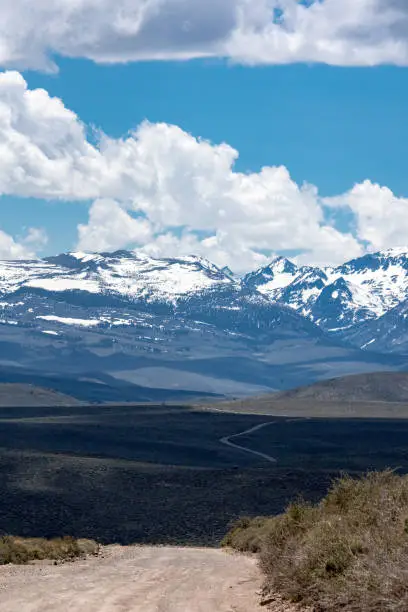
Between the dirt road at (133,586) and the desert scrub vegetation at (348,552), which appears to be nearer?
the desert scrub vegetation at (348,552)

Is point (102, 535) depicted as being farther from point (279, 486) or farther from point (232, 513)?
point (279, 486)

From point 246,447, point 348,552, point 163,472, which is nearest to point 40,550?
point 348,552

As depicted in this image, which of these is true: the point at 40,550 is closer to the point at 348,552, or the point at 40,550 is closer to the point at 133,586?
the point at 133,586

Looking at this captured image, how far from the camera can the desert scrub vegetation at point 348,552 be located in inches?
472

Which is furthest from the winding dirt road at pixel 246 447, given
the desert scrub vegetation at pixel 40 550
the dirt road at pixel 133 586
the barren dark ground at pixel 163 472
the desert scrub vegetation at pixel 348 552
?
the desert scrub vegetation at pixel 348 552

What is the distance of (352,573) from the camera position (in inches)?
514

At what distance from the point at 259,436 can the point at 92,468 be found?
177ft

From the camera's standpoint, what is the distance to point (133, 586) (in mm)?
17750

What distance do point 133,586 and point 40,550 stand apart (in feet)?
31.9

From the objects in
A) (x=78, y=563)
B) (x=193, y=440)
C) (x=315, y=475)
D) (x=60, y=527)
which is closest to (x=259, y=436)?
(x=193, y=440)

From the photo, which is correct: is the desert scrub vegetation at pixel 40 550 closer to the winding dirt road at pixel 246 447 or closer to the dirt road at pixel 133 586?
the dirt road at pixel 133 586

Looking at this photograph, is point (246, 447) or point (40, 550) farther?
point (246, 447)

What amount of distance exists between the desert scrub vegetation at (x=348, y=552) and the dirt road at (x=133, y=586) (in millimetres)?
802

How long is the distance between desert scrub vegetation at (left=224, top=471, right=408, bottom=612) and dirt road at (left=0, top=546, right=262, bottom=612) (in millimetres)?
802
